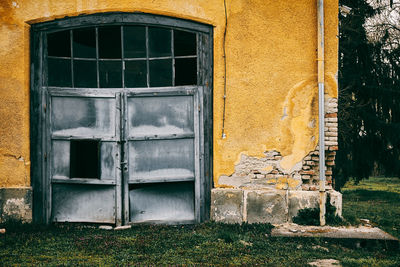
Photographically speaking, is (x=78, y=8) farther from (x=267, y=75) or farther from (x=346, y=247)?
(x=346, y=247)

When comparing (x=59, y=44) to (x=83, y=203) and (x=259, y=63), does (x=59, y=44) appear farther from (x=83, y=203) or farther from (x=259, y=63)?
(x=259, y=63)

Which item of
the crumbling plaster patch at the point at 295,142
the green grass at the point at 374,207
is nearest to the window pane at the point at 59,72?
Result: the crumbling plaster patch at the point at 295,142

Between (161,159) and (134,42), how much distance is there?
71.6 inches

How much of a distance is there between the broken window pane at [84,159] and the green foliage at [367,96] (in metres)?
6.48

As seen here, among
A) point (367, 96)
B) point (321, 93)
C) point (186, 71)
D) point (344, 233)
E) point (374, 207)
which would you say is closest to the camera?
point (344, 233)

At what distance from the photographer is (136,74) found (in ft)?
19.3

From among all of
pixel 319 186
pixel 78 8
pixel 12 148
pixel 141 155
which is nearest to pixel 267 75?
pixel 319 186

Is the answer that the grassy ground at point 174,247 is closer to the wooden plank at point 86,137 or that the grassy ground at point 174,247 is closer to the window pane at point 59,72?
the wooden plank at point 86,137

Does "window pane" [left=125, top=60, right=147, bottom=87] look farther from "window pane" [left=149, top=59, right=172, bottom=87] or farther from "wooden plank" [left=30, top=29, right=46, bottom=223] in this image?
"wooden plank" [left=30, top=29, right=46, bottom=223]

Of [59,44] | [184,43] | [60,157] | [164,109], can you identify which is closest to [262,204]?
[164,109]

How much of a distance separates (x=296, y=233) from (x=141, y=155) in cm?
247

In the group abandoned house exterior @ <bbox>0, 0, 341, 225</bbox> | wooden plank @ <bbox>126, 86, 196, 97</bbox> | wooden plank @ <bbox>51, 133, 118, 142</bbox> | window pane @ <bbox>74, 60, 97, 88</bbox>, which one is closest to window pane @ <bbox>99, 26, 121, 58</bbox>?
abandoned house exterior @ <bbox>0, 0, 341, 225</bbox>

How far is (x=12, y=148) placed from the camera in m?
5.78

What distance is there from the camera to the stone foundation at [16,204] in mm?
5664
